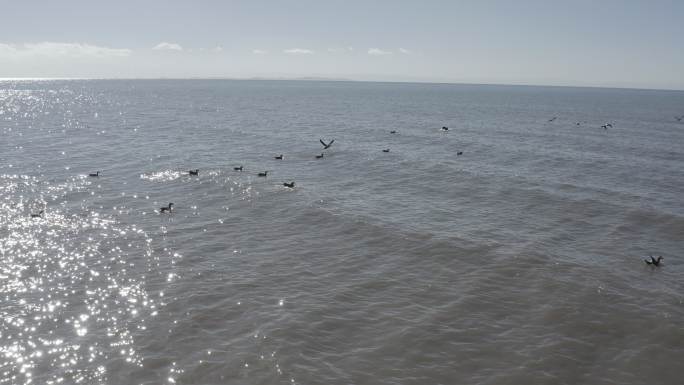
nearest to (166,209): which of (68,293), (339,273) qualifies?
(68,293)

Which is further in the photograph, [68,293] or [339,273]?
[339,273]

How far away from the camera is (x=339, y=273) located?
2259 cm

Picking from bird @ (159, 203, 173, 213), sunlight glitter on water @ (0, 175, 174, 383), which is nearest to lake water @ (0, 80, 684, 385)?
sunlight glitter on water @ (0, 175, 174, 383)

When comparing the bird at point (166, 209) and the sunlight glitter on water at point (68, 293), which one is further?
the bird at point (166, 209)

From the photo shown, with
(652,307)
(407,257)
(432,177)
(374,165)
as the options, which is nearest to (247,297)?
(407,257)

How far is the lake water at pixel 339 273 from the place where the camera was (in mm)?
15879

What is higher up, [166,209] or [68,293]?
[166,209]

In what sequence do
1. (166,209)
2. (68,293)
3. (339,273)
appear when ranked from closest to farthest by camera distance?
(68,293) < (339,273) < (166,209)

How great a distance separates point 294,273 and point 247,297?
10.1 ft

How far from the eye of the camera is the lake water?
52.1 ft

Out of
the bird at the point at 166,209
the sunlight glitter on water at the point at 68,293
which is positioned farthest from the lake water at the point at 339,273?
the bird at the point at 166,209

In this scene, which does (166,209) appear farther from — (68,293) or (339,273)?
(339,273)

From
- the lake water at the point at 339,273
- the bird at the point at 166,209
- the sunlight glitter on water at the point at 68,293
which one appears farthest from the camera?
the bird at the point at 166,209

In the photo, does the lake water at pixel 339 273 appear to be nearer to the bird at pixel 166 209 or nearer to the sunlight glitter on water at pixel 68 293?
the sunlight glitter on water at pixel 68 293
